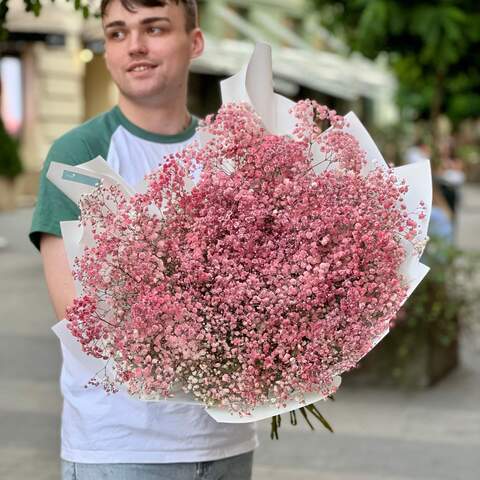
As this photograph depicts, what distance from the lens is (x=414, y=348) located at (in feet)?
28.0

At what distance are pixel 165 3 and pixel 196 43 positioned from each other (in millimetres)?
223

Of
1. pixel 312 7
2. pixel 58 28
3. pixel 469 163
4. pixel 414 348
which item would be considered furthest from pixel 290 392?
pixel 469 163

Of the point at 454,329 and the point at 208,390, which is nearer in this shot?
the point at 208,390

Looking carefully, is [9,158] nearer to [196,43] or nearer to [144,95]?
[196,43]

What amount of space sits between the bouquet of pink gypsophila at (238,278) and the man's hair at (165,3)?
51 centimetres

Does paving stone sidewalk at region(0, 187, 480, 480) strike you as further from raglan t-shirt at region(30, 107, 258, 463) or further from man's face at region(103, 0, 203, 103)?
man's face at region(103, 0, 203, 103)

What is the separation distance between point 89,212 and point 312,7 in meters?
10.9

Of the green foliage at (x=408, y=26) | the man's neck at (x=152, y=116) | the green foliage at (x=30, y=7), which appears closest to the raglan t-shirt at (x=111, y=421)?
the man's neck at (x=152, y=116)

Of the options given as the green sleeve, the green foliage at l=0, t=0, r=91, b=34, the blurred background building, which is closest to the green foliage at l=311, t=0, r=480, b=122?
the blurred background building

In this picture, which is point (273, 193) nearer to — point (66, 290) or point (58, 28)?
point (66, 290)

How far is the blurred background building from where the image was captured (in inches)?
970

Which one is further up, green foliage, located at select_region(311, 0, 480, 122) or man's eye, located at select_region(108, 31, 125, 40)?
man's eye, located at select_region(108, 31, 125, 40)

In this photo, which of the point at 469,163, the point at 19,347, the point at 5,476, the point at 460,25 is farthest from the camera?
the point at 469,163

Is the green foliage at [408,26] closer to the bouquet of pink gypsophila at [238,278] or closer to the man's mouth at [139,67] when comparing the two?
the man's mouth at [139,67]
